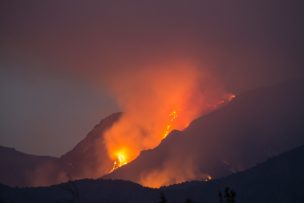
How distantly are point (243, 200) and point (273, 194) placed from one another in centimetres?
1151

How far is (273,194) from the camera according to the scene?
199 meters

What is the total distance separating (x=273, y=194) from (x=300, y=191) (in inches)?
391

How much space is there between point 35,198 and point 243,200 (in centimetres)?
7763

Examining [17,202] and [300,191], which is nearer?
[17,202]

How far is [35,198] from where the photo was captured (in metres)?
194

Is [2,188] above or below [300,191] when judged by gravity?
above

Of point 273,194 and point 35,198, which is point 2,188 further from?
point 273,194

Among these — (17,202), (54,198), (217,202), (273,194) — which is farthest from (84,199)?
(273,194)

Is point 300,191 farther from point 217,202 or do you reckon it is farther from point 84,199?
point 84,199

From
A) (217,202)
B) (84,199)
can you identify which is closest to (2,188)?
(84,199)

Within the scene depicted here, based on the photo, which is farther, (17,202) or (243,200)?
(243,200)

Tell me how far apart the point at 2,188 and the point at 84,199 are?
3059 cm

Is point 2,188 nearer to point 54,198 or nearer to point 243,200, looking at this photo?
point 54,198

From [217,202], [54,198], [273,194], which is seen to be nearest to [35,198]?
[54,198]
